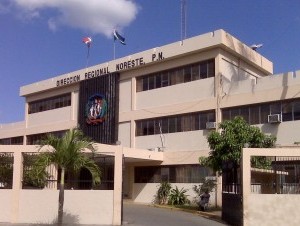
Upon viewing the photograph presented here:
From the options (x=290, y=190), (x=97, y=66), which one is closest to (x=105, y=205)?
(x=290, y=190)

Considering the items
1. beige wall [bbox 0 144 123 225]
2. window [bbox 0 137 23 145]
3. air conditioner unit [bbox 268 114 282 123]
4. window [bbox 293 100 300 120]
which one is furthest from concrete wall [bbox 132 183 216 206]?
window [bbox 0 137 23 145]

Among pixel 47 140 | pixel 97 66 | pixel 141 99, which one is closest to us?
pixel 47 140

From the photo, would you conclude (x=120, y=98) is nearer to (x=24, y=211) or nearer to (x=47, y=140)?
(x=24, y=211)

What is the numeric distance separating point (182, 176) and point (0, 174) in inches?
594

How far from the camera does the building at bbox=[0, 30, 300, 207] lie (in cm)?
3014

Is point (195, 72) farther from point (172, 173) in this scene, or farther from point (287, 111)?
point (287, 111)

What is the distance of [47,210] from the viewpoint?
68.9 feet

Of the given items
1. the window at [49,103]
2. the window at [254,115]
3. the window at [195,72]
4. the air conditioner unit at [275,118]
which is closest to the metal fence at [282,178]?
the air conditioner unit at [275,118]

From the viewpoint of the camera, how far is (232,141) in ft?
82.2

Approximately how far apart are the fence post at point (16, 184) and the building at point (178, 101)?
41.6 feet

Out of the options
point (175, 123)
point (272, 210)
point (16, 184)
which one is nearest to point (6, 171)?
point (16, 184)

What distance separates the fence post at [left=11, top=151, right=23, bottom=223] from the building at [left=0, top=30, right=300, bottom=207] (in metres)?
12.7

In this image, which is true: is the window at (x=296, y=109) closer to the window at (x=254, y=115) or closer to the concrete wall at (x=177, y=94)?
the window at (x=254, y=115)

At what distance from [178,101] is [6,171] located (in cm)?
1592
